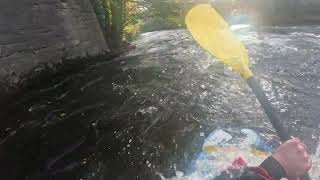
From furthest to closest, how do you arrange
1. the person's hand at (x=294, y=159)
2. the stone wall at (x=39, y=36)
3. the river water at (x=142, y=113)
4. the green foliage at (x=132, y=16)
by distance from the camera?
the green foliage at (x=132, y=16) < the stone wall at (x=39, y=36) < the river water at (x=142, y=113) < the person's hand at (x=294, y=159)

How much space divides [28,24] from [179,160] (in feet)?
16.9

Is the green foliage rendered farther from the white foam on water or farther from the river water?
the white foam on water

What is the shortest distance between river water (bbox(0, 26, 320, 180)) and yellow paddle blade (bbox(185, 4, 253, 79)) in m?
1.85

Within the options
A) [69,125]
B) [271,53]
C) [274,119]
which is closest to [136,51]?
[271,53]

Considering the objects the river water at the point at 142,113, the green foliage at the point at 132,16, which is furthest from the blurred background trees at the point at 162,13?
the river water at the point at 142,113

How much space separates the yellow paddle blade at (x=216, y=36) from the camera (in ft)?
9.02

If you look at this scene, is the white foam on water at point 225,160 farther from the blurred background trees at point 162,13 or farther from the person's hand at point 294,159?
the blurred background trees at point 162,13

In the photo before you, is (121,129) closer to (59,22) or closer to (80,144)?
(80,144)

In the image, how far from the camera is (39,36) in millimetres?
8539

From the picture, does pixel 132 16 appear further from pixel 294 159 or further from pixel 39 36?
pixel 294 159

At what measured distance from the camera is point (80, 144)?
5.25 m

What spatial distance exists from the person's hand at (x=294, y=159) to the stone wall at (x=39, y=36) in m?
6.15

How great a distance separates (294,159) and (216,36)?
1.17 m

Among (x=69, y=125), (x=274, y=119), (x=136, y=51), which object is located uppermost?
(x=274, y=119)
